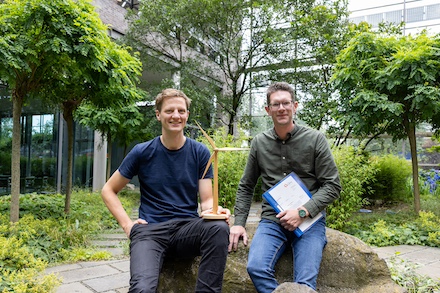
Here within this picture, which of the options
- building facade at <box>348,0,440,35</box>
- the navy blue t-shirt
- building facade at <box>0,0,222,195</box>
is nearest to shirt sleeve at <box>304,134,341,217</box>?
the navy blue t-shirt

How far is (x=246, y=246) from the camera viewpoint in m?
2.82

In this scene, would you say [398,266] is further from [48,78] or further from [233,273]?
[48,78]

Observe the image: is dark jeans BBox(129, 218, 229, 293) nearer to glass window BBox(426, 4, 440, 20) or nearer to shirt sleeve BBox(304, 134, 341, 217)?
shirt sleeve BBox(304, 134, 341, 217)

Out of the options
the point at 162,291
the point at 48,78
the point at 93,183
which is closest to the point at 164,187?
the point at 162,291

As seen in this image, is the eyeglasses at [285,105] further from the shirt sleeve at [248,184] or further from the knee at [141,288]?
the knee at [141,288]

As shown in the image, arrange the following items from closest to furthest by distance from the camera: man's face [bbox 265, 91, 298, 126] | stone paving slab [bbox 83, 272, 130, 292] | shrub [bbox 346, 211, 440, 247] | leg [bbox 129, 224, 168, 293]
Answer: leg [bbox 129, 224, 168, 293]
man's face [bbox 265, 91, 298, 126]
stone paving slab [bbox 83, 272, 130, 292]
shrub [bbox 346, 211, 440, 247]

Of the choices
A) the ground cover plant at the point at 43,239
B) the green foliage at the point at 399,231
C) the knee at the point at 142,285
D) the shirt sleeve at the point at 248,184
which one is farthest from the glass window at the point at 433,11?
the knee at the point at 142,285

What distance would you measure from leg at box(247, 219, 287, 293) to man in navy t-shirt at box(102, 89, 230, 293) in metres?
0.21

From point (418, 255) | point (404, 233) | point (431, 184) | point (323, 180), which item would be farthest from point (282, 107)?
point (431, 184)

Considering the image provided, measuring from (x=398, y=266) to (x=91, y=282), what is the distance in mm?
2830

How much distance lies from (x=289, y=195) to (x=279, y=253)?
0.39 metres

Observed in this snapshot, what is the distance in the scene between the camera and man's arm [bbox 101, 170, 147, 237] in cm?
260

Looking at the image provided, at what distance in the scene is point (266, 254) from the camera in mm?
2516

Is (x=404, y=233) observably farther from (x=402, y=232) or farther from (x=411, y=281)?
(x=411, y=281)
